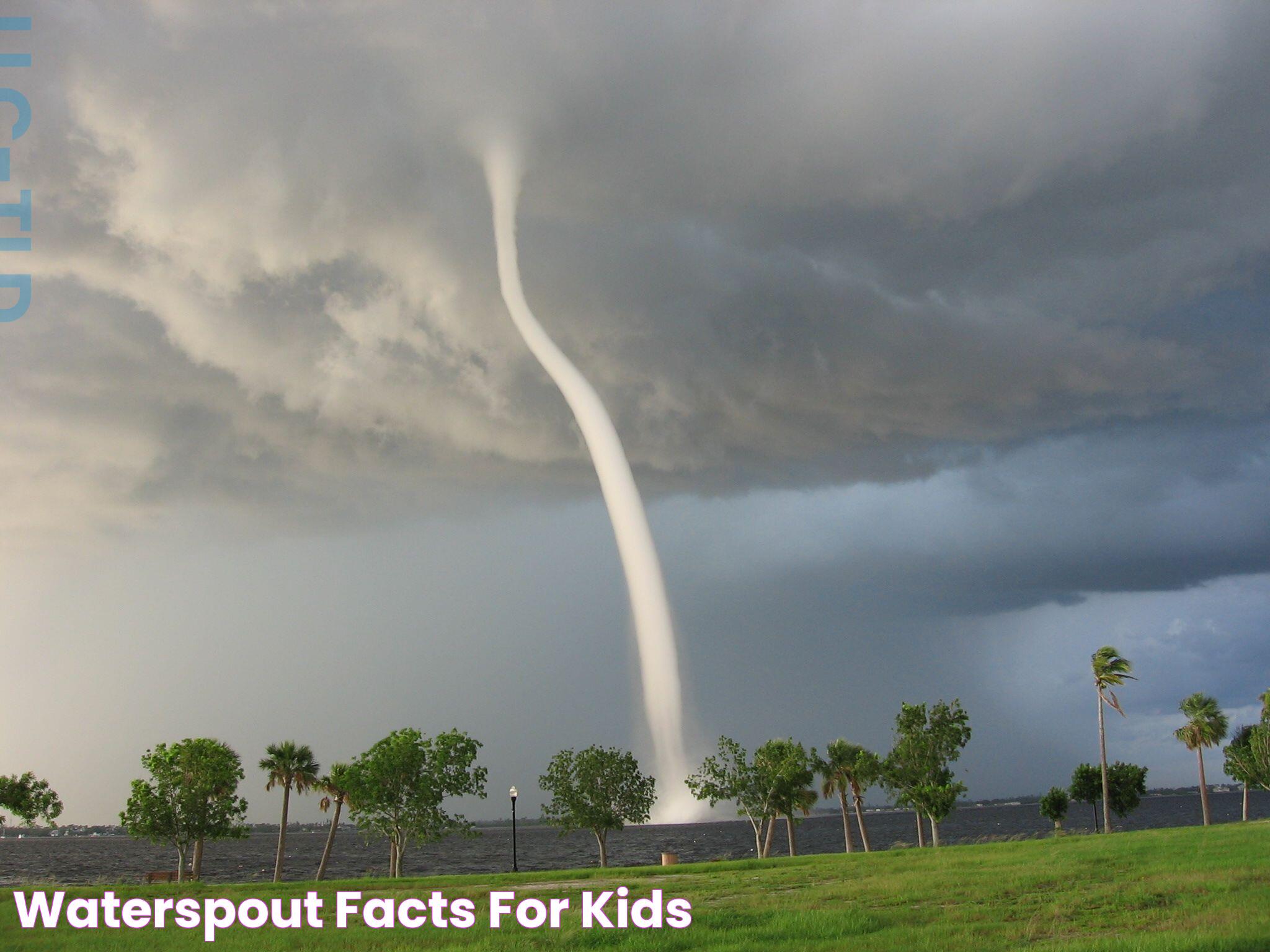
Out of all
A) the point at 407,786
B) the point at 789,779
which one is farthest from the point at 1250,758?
the point at 407,786

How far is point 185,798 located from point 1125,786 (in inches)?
3225

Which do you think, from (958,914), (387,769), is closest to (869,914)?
(958,914)

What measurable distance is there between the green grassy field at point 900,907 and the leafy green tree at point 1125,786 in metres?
55.8

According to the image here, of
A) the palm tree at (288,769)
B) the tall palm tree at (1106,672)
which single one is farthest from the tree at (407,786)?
the tall palm tree at (1106,672)

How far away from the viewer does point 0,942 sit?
1033 inches

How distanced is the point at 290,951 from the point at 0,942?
1023cm

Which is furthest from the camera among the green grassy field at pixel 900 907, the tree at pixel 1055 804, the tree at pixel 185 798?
the tree at pixel 1055 804

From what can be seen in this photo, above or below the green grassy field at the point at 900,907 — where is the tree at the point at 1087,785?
below

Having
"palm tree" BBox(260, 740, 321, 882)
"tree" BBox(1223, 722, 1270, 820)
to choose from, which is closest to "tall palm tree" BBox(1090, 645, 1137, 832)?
"tree" BBox(1223, 722, 1270, 820)

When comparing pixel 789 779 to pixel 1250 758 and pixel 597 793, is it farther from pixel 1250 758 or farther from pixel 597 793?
pixel 1250 758

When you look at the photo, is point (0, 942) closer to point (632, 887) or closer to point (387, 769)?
point (632, 887)

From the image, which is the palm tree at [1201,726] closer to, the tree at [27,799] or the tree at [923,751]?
the tree at [923,751]

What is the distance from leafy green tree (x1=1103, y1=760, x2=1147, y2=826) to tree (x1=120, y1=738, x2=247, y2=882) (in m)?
76.6

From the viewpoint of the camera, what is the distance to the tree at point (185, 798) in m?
59.2
